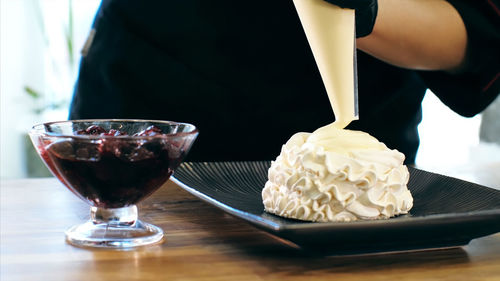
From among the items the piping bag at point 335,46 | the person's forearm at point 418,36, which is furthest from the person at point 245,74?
the piping bag at point 335,46

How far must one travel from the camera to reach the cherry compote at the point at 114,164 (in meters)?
0.74

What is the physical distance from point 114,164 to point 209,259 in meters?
0.16

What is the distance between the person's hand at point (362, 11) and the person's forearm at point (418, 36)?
301 millimetres

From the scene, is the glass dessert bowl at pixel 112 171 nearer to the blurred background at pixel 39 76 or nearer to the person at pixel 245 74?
the person at pixel 245 74

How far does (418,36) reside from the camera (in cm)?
142

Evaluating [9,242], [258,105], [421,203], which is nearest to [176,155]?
[9,242]

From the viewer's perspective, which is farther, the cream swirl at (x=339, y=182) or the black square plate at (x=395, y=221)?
the cream swirl at (x=339, y=182)

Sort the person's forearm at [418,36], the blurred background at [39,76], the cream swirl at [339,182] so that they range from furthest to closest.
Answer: the blurred background at [39,76] → the person's forearm at [418,36] → the cream swirl at [339,182]

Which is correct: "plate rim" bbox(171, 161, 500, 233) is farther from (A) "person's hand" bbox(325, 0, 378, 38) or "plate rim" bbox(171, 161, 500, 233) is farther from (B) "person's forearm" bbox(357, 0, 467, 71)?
(B) "person's forearm" bbox(357, 0, 467, 71)

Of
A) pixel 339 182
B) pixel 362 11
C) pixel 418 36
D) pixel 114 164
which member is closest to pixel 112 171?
pixel 114 164

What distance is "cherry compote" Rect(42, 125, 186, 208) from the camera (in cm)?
74

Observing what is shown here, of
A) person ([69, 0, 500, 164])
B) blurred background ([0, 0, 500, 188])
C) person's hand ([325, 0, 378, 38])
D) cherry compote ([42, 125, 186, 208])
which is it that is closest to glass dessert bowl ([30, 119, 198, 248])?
cherry compote ([42, 125, 186, 208])

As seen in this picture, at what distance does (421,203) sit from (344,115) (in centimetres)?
18

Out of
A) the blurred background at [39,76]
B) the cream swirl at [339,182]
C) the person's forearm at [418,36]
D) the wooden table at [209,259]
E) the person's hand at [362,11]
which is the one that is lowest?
the blurred background at [39,76]
